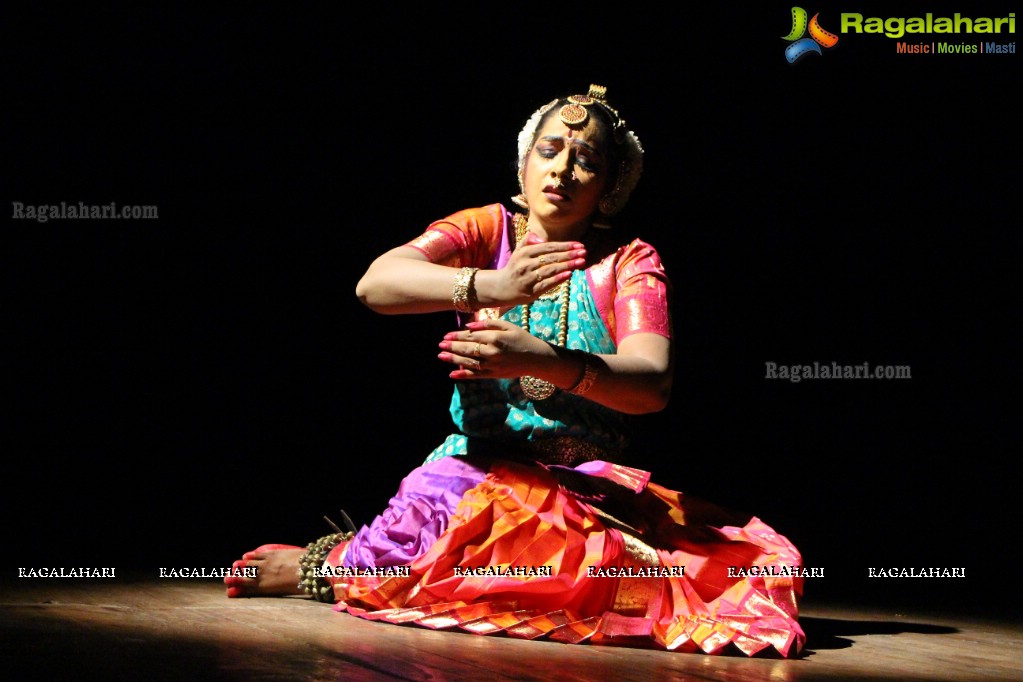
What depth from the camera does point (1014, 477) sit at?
4422 millimetres

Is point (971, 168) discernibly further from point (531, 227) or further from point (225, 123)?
point (225, 123)

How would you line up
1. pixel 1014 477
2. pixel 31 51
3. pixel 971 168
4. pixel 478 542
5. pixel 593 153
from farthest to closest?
pixel 1014 477, pixel 971 168, pixel 31 51, pixel 593 153, pixel 478 542

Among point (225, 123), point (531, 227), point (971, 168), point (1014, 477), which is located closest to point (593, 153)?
point (531, 227)

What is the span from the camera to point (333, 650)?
1843mm

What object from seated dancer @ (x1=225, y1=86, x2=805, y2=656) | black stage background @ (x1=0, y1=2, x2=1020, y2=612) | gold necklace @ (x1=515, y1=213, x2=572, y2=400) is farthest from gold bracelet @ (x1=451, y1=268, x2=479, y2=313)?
black stage background @ (x1=0, y1=2, x2=1020, y2=612)

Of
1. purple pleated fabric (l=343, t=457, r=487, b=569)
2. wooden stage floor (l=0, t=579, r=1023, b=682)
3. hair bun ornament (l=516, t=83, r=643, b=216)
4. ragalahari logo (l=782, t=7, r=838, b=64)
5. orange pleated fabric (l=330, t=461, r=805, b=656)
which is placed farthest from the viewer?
ragalahari logo (l=782, t=7, r=838, b=64)

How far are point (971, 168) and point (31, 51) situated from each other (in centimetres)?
315

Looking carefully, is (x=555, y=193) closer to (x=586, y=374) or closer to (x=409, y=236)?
(x=586, y=374)

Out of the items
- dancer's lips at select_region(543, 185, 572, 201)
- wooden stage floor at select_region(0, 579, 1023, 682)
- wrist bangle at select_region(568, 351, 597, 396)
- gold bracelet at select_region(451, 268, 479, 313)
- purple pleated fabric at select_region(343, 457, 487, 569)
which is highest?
dancer's lips at select_region(543, 185, 572, 201)

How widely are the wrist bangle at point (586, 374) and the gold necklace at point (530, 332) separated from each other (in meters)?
0.18

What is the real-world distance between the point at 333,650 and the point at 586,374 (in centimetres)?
69

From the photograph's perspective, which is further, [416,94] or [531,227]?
[416,94]

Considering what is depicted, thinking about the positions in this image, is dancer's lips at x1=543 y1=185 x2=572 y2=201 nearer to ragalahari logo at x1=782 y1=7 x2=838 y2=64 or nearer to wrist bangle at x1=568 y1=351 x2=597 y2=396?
wrist bangle at x1=568 y1=351 x2=597 y2=396

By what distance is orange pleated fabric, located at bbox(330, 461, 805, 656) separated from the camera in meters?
2.16
